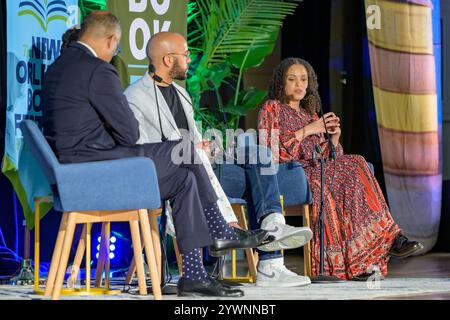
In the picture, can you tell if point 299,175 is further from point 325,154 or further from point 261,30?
point 261,30

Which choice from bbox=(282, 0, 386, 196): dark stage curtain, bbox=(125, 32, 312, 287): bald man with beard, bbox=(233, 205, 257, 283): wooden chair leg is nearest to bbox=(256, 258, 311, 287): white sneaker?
bbox=(125, 32, 312, 287): bald man with beard

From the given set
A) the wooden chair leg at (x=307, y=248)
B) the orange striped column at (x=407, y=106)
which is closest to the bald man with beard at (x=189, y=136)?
the wooden chair leg at (x=307, y=248)

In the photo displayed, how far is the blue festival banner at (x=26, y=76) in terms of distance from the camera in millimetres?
4738

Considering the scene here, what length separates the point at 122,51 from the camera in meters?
5.26

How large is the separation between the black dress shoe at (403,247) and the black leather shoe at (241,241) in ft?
3.14

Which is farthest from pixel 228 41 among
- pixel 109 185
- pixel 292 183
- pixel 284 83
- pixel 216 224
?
pixel 109 185

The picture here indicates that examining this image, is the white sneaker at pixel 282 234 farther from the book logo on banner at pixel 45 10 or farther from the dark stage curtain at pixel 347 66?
the dark stage curtain at pixel 347 66

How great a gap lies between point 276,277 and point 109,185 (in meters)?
1.20

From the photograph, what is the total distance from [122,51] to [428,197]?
247 cm

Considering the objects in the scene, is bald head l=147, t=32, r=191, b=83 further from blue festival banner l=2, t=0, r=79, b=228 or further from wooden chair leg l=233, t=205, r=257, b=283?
wooden chair leg l=233, t=205, r=257, b=283

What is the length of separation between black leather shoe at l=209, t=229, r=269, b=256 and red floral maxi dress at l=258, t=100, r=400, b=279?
82 cm

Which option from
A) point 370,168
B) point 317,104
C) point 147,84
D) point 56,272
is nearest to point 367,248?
point 370,168

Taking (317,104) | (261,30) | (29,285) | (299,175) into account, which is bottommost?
(29,285)

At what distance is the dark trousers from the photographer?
12.7 ft
